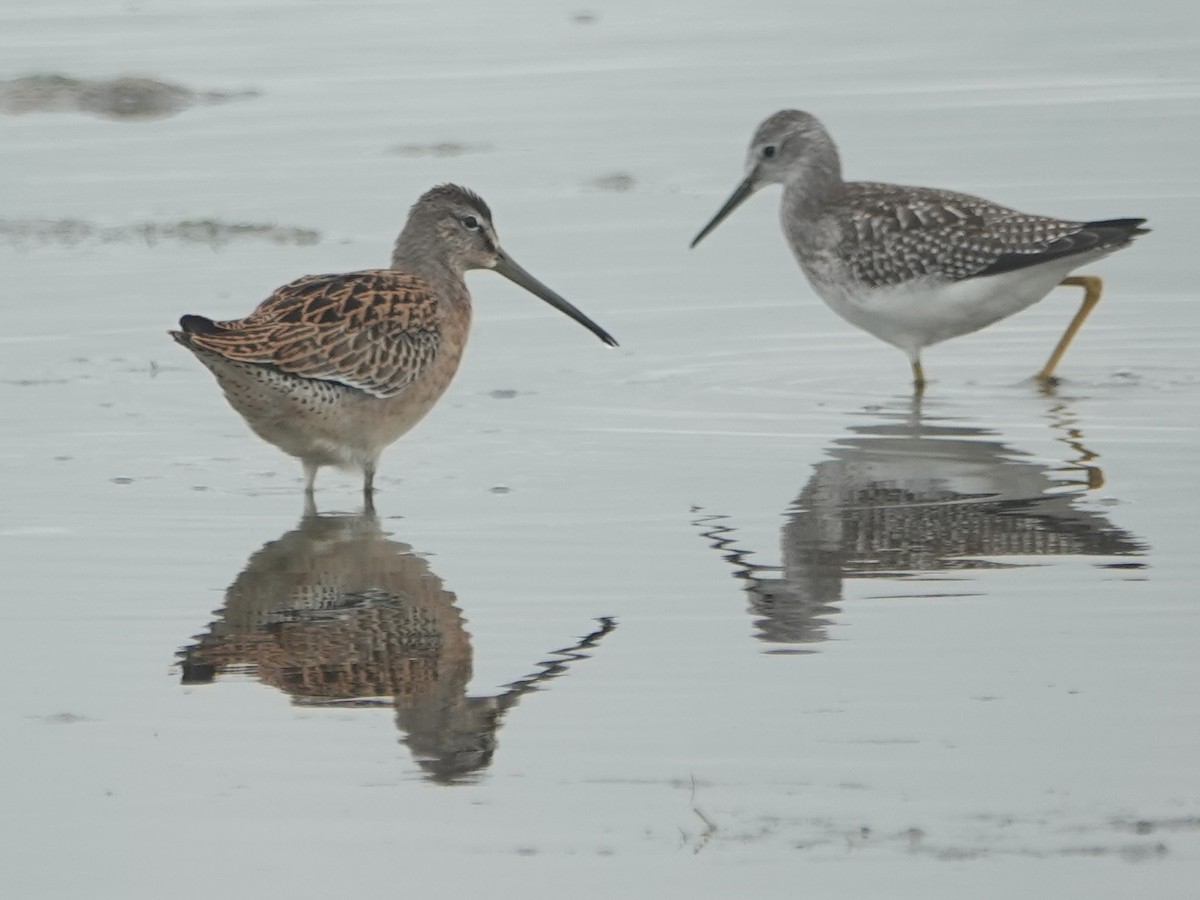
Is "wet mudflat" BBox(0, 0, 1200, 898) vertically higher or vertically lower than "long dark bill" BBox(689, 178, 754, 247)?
lower

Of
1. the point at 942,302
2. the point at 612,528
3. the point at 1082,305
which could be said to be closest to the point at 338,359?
the point at 612,528

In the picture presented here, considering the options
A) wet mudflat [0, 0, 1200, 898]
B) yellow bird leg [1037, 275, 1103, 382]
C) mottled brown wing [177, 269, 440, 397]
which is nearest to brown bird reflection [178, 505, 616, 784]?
wet mudflat [0, 0, 1200, 898]

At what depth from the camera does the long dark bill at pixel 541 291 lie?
932 centimetres

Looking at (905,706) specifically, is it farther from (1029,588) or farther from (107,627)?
(107,627)

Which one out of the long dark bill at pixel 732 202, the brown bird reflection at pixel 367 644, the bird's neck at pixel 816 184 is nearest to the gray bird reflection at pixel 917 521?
the brown bird reflection at pixel 367 644

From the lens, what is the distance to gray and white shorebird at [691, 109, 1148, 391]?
32.9 feet

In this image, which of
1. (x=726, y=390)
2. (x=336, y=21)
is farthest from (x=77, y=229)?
(x=336, y=21)

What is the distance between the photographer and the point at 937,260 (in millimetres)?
10250

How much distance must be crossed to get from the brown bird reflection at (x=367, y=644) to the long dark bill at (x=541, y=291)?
6.29ft

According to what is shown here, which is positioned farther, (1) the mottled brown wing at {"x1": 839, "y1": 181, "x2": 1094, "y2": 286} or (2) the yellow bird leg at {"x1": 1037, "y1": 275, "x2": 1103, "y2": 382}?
(2) the yellow bird leg at {"x1": 1037, "y1": 275, "x2": 1103, "y2": 382}

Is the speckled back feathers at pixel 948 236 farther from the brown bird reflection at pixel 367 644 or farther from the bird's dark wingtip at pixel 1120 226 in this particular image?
the brown bird reflection at pixel 367 644

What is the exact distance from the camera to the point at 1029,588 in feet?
22.5

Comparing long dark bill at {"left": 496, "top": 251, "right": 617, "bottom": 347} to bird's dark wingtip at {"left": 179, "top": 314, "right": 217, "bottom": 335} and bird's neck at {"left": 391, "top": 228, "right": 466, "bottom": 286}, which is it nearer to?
bird's neck at {"left": 391, "top": 228, "right": 466, "bottom": 286}

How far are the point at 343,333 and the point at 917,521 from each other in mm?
2108
